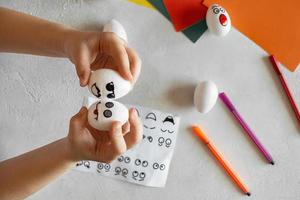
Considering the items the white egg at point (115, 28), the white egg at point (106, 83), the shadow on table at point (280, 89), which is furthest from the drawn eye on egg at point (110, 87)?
the shadow on table at point (280, 89)

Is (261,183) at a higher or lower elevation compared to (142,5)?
lower

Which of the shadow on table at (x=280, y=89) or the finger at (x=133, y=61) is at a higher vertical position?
the finger at (x=133, y=61)

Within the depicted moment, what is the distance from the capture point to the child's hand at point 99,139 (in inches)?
17.4

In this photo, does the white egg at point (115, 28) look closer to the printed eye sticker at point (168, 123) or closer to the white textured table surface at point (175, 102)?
the white textured table surface at point (175, 102)

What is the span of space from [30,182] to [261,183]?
34 cm

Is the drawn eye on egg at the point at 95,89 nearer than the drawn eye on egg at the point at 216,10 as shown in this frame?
Yes

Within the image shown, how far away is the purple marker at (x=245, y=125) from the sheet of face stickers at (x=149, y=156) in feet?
0.27

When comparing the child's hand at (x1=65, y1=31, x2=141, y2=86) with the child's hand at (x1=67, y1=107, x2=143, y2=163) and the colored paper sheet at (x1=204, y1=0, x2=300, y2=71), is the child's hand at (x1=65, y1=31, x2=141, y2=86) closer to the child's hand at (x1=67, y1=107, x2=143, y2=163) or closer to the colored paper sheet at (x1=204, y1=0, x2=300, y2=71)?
the child's hand at (x1=67, y1=107, x2=143, y2=163)

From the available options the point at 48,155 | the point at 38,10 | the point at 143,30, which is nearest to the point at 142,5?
the point at 143,30

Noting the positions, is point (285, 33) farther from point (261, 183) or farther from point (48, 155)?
point (48, 155)

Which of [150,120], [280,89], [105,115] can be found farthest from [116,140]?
[280,89]

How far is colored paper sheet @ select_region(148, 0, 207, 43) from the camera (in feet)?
2.14

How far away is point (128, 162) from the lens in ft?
2.13

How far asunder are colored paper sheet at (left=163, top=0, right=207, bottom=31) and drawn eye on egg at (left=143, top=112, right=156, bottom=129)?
13cm
